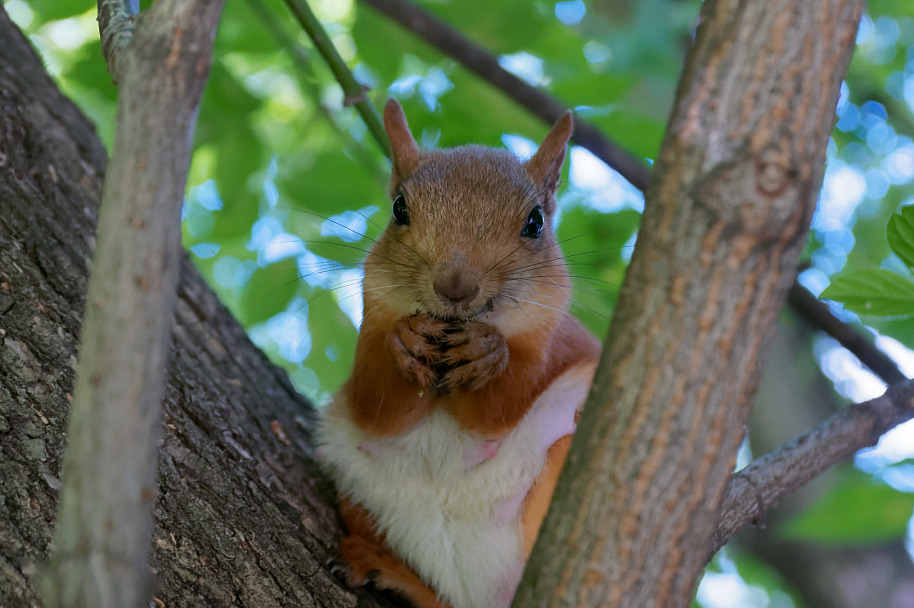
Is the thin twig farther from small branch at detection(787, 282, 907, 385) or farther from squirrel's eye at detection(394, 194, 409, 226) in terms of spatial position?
small branch at detection(787, 282, 907, 385)

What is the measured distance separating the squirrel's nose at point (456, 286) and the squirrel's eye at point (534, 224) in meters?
0.49

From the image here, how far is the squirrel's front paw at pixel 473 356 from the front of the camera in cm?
233

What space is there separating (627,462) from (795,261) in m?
0.42

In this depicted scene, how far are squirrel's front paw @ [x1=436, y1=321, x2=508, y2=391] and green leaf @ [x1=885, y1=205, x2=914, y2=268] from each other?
107 cm

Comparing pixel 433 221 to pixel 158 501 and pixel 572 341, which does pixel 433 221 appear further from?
pixel 158 501

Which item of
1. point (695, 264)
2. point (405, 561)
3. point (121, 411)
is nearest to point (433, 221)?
point (405, 561)

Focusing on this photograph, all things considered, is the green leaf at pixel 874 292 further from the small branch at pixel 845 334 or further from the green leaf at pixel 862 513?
the small branch at pixel 845 334

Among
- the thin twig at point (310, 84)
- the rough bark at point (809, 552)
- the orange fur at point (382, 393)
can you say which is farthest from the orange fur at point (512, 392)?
the rough bark at point (809, 552)

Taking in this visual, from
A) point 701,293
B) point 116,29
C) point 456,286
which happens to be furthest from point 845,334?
point 116,29

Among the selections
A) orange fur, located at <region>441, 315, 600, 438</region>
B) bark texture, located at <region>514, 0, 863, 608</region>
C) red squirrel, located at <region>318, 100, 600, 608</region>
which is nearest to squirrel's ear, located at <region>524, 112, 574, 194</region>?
red squirrel, located at <region>318, 100, 600, 608</region>

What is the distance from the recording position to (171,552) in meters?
1.99

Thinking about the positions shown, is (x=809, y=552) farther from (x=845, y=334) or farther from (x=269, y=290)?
(x=269, y=290)

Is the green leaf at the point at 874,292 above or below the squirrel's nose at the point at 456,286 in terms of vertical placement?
above

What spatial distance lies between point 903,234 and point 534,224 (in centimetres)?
121
